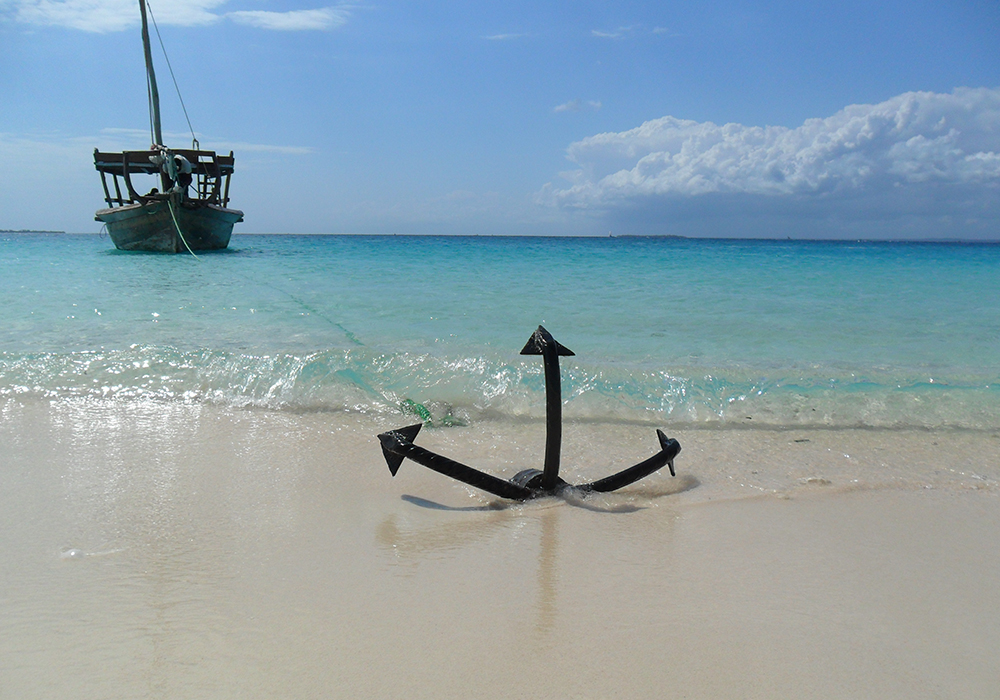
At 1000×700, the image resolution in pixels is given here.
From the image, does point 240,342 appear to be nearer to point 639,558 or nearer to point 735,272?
point 639,558

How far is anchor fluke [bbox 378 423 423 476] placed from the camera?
8.73 ft

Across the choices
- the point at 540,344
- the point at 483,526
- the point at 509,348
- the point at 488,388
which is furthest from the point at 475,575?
the point at 509,348

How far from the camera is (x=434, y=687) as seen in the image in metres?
1.68

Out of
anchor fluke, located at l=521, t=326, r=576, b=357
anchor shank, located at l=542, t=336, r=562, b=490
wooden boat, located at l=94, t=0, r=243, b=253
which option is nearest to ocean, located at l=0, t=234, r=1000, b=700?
anchor shank, located at l=542, t=336, r=562, b=490

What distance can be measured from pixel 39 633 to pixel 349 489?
140cm

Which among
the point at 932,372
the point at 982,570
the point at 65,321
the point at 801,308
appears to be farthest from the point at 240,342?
the point at 801,308

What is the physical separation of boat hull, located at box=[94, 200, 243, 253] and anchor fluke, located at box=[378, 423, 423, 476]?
19.8 metres

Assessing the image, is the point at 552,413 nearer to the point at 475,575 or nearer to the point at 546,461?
the point at 546,461

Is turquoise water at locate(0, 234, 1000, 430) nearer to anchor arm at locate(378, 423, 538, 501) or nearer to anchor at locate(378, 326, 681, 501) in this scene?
anchor at locate(378, 326, 681, 501)

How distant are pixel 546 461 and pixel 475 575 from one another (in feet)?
2.58

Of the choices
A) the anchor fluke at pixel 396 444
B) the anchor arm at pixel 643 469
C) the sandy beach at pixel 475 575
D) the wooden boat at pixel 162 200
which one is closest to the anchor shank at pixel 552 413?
the sandy beach at pixel 475 575

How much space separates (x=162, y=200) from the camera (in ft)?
65.4

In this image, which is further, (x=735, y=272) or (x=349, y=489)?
(x=735, y=272)

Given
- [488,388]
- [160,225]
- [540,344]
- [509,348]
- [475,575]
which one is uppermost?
[160,225]
